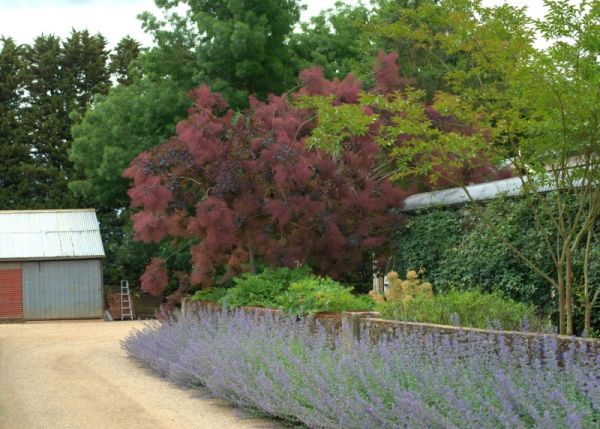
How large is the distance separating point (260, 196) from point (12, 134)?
88.3 feet

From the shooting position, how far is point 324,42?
29156mm

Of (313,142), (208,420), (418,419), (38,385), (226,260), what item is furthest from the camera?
(226,260)

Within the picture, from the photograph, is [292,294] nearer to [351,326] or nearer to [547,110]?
[351,326]

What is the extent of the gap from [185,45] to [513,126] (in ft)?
61.5

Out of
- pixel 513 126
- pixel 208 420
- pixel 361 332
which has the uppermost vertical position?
pixel 513 126

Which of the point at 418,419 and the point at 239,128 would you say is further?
the point at 239,128

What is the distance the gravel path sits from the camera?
341 inches

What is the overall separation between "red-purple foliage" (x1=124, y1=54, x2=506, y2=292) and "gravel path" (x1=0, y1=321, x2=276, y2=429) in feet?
8.48

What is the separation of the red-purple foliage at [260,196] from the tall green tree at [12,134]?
77.5ft

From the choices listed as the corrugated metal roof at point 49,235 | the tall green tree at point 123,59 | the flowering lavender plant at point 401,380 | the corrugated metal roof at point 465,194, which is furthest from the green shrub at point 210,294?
the tall green tree at point 123,59

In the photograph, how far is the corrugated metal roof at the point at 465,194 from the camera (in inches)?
516

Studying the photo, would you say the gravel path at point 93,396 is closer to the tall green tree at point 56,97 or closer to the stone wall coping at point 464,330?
the stone wall coping at point 464,330

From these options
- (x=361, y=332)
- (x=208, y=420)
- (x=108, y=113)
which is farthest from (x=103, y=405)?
(x=108, y=113)

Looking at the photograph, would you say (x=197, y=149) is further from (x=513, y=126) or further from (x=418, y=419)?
(x=418, y=419)
